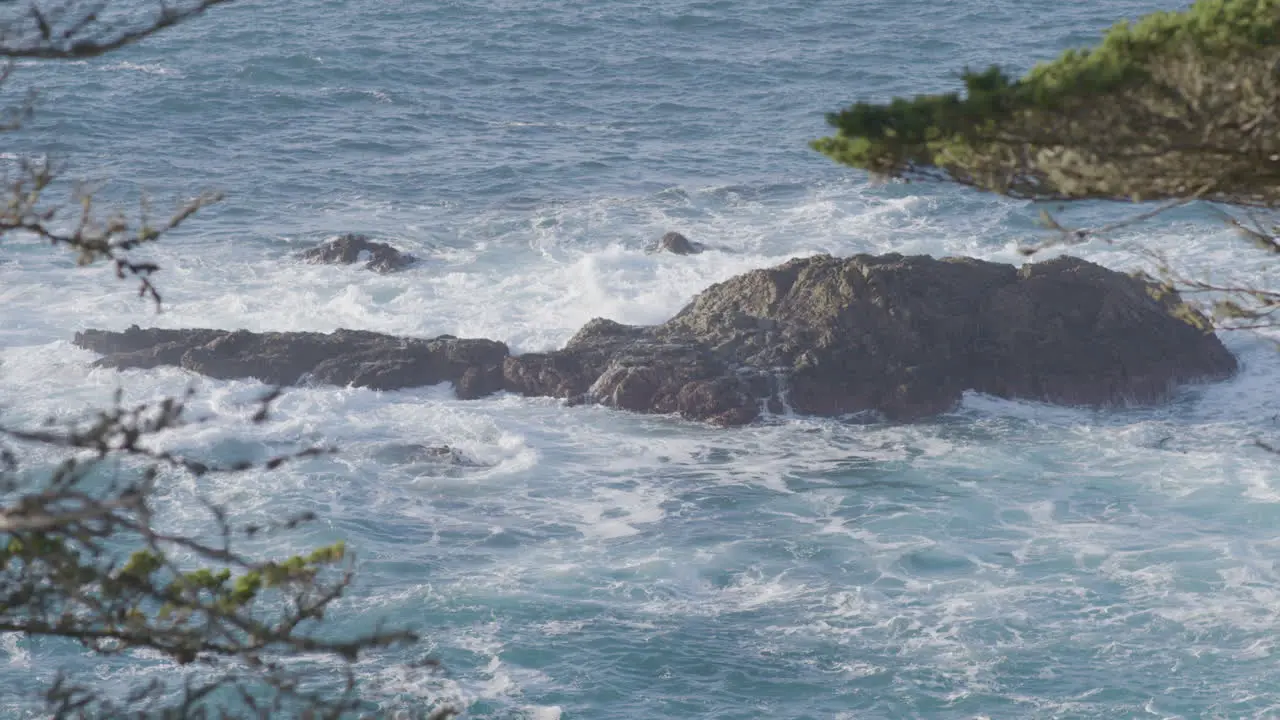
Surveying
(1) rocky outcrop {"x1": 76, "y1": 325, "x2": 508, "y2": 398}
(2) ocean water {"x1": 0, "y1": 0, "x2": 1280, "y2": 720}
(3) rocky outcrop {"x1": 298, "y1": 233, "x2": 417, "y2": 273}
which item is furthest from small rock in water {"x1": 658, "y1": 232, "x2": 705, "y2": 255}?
(1) rocky outcrop {"x1": 76, "y1": 325, "x2": 508, "y2": 398}

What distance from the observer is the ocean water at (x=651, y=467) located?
14.9 m

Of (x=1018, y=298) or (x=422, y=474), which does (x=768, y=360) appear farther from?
(x=422, y=474)

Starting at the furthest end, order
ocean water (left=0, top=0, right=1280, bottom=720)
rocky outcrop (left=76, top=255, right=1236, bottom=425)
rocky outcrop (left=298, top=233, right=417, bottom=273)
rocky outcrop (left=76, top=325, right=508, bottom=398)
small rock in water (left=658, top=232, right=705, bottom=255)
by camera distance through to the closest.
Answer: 1. small rock in water (left=658, top=232, right=705, bottom=255)
2. rocky outcrop (left=298, top=233, right=417, bottom=273)
3. rocky outcrop (left=76, top=325, right=508, bottom=398)
4. rocky outcrop (left=76, top=255, right=1236, bottom=425)
5. ocean water (left=0, top=0, right=1280, bottom=720)

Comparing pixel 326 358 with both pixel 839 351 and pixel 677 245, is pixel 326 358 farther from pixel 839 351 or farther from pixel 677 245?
pixel 677 245

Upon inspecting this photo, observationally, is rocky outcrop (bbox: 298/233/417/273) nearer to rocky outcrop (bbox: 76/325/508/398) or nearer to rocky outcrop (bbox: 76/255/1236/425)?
rocky outcrop (bbox: 76/325/508/398)

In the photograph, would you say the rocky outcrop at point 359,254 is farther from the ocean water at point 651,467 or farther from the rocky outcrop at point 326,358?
the rocky outcrop at point 326,358

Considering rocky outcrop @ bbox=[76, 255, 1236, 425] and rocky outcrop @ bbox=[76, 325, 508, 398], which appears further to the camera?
rocky outcrop @ bbox=[76, 325, 508, 398]

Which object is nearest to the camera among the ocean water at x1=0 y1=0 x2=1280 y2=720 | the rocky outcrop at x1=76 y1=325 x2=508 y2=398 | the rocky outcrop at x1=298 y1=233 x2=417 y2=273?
the ocean water at x1=0 y1=0 x2=1280 y2=720

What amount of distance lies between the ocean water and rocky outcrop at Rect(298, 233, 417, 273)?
0.50 m

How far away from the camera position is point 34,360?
2403 cm

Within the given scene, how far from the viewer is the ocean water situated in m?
14.9

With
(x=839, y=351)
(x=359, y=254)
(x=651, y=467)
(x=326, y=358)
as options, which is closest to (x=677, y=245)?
(x=359, y=254)

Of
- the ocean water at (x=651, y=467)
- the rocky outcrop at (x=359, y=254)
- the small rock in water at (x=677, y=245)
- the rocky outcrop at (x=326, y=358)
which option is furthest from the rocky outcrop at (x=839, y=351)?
the small rock in water at (x=677, y=245)

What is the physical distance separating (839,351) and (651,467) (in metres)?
3.55
